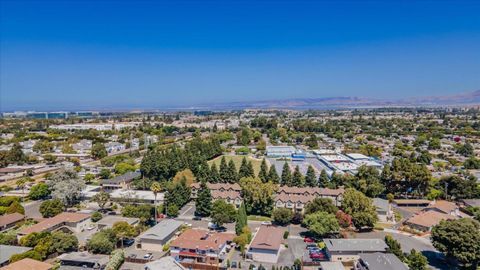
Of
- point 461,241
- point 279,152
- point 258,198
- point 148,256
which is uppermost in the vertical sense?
point 461,241

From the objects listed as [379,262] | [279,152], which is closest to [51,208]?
[379,262]

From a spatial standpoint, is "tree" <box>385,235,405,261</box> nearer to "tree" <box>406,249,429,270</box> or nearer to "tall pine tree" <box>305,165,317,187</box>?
"tree" <box>406,249,429,270</box>

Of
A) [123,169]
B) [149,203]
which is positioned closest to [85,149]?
[123,169]

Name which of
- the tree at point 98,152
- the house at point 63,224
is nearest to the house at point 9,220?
the house at point 63,224

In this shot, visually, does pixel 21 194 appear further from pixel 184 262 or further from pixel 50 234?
pixel 184 262

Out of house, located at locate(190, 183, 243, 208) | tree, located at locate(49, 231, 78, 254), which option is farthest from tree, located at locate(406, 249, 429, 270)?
tree, located at locate(49, 231, 78, 254)

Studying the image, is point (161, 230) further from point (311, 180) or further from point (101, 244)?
point (311, 180)
